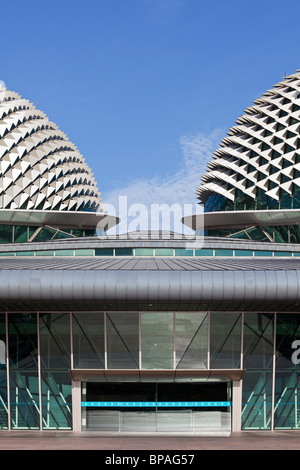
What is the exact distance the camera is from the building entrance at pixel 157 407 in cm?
1978

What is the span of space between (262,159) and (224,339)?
31.3 meters

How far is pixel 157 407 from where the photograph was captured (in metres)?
19.8

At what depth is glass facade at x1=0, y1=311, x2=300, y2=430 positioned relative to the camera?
1931cm

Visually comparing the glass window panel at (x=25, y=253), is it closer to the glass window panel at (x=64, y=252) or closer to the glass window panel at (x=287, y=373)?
the glass window panel at (x=64, y=252)

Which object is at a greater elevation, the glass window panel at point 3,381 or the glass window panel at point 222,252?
the glass window panel at point 222,252

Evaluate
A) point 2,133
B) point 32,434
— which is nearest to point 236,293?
point 32,434

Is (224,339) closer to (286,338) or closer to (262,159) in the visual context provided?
(286,338)

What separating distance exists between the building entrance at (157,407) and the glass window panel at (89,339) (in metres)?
1.19

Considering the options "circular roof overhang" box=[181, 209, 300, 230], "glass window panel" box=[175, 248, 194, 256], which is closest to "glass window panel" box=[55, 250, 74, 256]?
"glass window panel" box=[175, 248, 194, 256]

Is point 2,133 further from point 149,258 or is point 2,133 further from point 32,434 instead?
point 32,434

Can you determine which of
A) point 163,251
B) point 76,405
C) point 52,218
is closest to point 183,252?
point 163,251

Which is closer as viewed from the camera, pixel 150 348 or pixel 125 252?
pixel 150 348

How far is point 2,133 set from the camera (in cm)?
4503

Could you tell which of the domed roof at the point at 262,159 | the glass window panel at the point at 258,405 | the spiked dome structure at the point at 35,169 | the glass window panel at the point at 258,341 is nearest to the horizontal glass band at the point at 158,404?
the glass window panel at the point at 258,405
